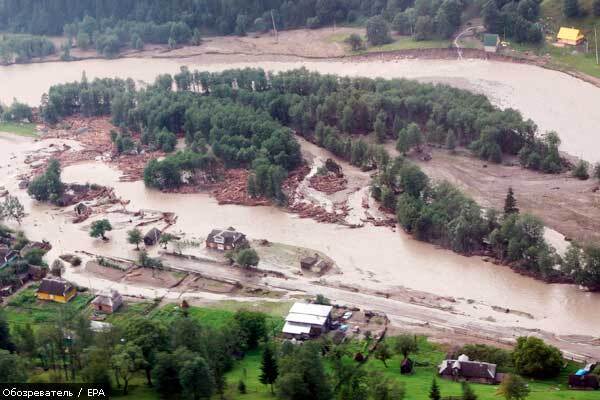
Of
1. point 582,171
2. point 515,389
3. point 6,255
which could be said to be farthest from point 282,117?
point 515,389

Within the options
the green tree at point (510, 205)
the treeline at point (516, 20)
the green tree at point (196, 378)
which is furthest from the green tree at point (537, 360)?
the treeline at point (516, 20)

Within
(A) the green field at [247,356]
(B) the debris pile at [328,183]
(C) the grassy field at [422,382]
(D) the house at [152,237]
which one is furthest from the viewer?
(B) the debris pile at [328,183]

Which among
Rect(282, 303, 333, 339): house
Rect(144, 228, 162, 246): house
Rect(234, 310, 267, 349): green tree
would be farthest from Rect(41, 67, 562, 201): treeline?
Rect(234, 310, 267, 349): green tree

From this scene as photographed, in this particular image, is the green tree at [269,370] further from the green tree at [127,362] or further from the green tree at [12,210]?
the green tree at [12,210]

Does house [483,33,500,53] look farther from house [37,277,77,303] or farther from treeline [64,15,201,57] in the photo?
house [37,277,77,303]

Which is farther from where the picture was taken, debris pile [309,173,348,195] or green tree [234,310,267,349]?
debris pile [309,173,348,195]

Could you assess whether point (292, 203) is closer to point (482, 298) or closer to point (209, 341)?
point (482, 298)
